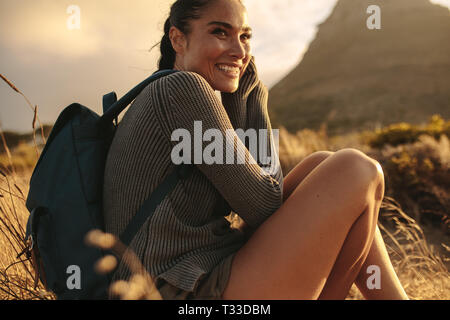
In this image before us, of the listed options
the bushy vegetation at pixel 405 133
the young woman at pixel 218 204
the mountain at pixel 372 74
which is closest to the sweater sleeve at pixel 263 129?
the young woman at pixel 218 204

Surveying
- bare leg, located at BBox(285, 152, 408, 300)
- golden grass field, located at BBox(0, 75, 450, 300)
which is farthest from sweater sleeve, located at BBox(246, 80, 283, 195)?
golden grass field, located at BBox(0, 75, 450, 300)

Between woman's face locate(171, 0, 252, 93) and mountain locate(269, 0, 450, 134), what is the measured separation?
31.8m

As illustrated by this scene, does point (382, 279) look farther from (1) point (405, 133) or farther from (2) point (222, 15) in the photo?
(1) point (405, 133)

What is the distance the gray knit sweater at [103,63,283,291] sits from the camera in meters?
1.32

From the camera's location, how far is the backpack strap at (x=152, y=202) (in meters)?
1.34

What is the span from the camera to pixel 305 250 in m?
1.32

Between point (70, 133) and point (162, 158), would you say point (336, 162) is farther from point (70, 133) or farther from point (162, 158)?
point (70, 133)

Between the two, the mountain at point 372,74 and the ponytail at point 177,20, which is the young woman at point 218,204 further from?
the mountain at point 372,74

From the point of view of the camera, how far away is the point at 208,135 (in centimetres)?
135

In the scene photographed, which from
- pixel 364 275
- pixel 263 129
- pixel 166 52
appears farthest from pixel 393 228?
pixel 166 52

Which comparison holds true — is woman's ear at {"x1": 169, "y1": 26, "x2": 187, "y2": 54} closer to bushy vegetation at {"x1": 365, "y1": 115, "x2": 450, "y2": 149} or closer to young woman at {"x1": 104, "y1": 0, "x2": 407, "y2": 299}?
young woman at {"x1": 104, "y1": 0, "x2": 407, "y2": 299}

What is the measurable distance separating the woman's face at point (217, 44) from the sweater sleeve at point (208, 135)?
0.53 metres

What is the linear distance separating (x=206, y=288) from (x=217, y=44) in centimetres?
117
